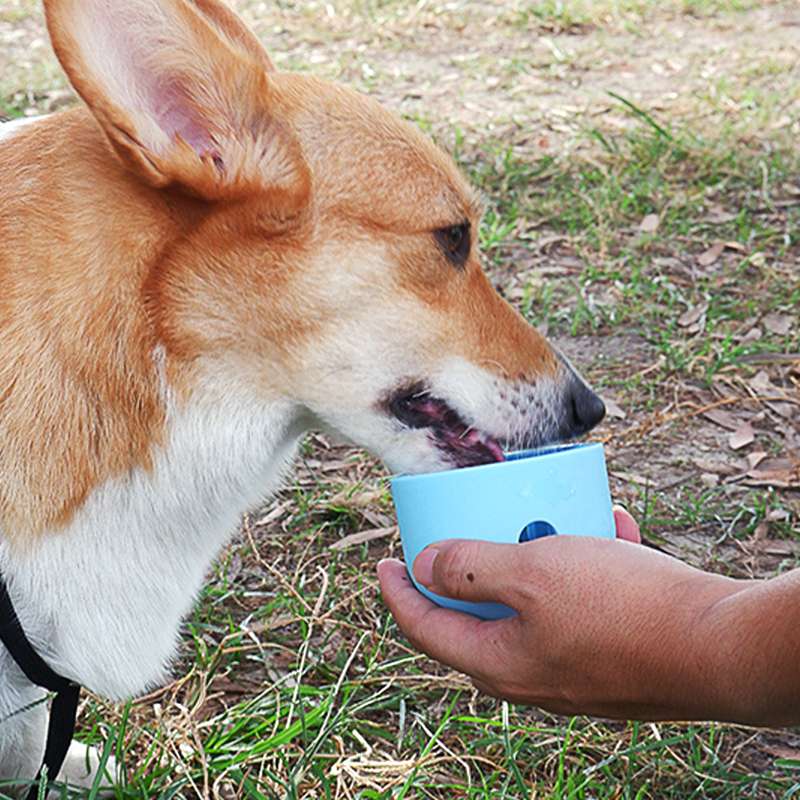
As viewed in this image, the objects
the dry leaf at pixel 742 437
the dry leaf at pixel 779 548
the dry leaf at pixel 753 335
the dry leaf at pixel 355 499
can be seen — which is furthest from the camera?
the dry leaf at pixel 753 335

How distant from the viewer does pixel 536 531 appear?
1.83 meters

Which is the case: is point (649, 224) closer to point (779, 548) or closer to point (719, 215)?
point (719, 215)

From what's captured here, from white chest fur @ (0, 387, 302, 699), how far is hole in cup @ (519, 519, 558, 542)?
1.60 ft

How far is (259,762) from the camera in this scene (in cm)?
241

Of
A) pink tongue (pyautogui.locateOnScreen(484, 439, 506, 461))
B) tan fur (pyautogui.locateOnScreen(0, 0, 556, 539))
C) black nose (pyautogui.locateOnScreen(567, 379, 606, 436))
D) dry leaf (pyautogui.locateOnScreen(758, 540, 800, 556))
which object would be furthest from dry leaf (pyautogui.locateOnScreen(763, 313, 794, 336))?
tan fur (pyautogui.locateOnScreen(0, 0, 556, 539))

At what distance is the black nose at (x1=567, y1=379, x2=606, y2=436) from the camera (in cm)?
223

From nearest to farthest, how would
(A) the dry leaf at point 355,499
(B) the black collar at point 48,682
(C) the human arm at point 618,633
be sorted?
(C) the human arm at point 618,633 → (B) the black collar at point 48,682 → (A) the dry leaf at point 355,499

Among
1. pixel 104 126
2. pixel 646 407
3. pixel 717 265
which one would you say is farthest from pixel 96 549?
pixel 717 265

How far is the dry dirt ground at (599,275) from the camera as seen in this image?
270cm

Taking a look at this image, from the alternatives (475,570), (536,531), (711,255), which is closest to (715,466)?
(711,255)

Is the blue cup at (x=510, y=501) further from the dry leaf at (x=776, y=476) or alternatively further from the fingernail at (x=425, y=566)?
the dry leaf at (x=776, y=476)

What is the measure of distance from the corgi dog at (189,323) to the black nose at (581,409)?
38 millimetres

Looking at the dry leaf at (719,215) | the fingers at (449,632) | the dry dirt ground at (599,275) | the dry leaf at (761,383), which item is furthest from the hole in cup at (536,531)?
the dry leaf at (719,215)

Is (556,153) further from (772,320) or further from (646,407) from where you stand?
(646,407)
